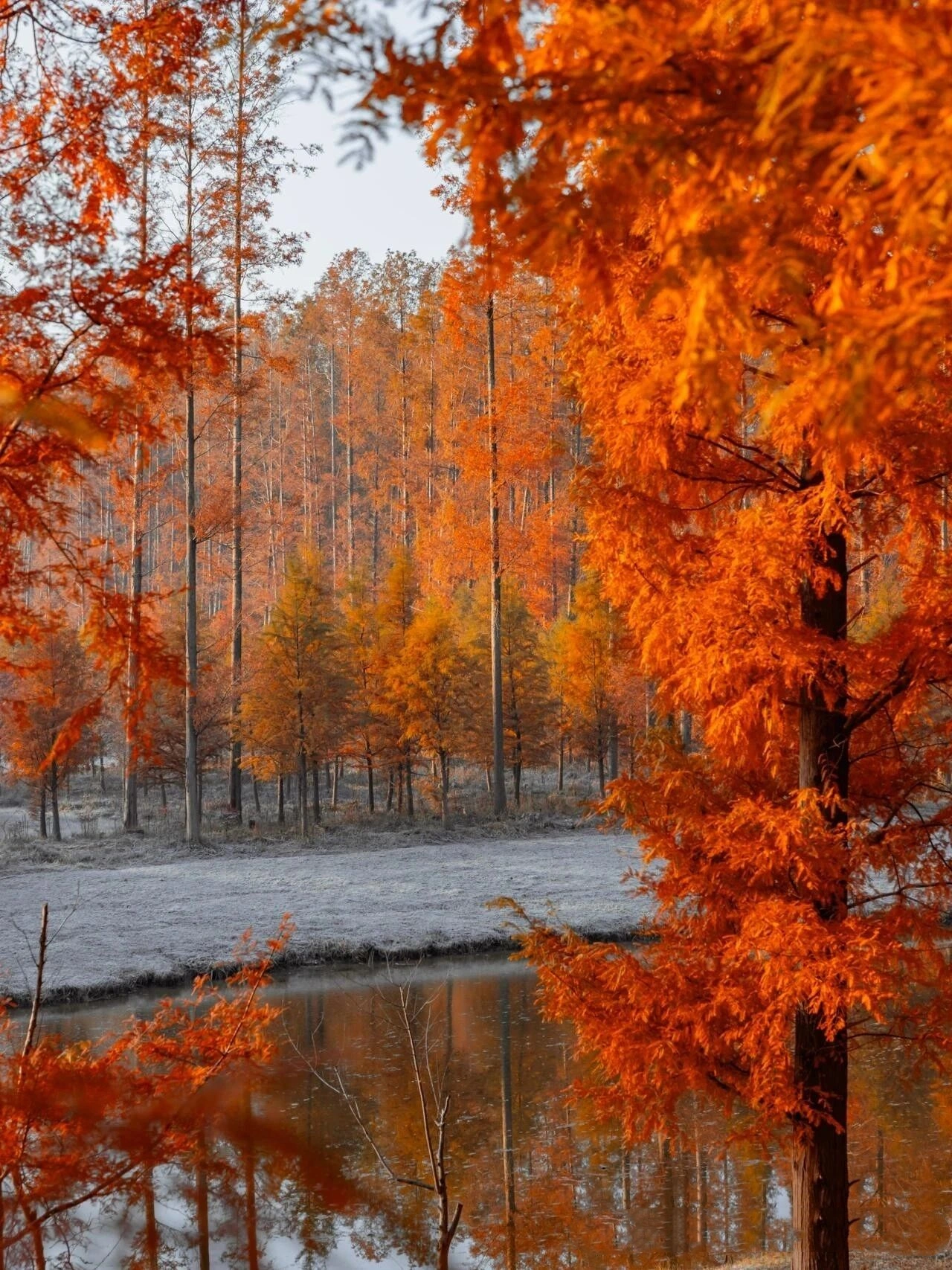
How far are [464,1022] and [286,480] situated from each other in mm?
38413

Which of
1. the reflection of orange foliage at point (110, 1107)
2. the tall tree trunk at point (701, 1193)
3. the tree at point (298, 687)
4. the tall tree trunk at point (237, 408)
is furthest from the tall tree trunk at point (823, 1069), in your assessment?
the tree at point (298, 687)

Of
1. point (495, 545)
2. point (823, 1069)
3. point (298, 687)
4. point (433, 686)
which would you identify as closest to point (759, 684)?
point (823, 1069)

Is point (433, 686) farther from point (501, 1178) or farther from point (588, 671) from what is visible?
point (501, 1178)

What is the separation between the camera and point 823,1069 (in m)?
5.48

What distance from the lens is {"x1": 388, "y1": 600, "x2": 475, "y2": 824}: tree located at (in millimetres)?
27500

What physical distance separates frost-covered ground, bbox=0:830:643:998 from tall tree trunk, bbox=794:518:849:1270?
7.23m

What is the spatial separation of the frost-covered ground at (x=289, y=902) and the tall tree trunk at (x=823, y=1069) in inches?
285

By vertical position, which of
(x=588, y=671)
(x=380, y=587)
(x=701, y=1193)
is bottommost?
(x=701, y=1193)

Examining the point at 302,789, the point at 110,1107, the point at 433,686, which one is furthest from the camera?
the point at 433,686

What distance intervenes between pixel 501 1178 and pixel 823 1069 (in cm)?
436

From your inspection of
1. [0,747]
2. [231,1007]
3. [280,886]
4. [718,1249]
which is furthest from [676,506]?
[0,747]

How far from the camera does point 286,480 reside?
48.7 meters

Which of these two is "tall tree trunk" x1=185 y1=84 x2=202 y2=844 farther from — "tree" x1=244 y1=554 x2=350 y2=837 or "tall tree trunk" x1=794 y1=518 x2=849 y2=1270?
"tall tree trunk" x1=794 y1=518 x2=849 y2=1270

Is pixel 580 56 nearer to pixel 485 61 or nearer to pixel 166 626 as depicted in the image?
pixel 485 61
